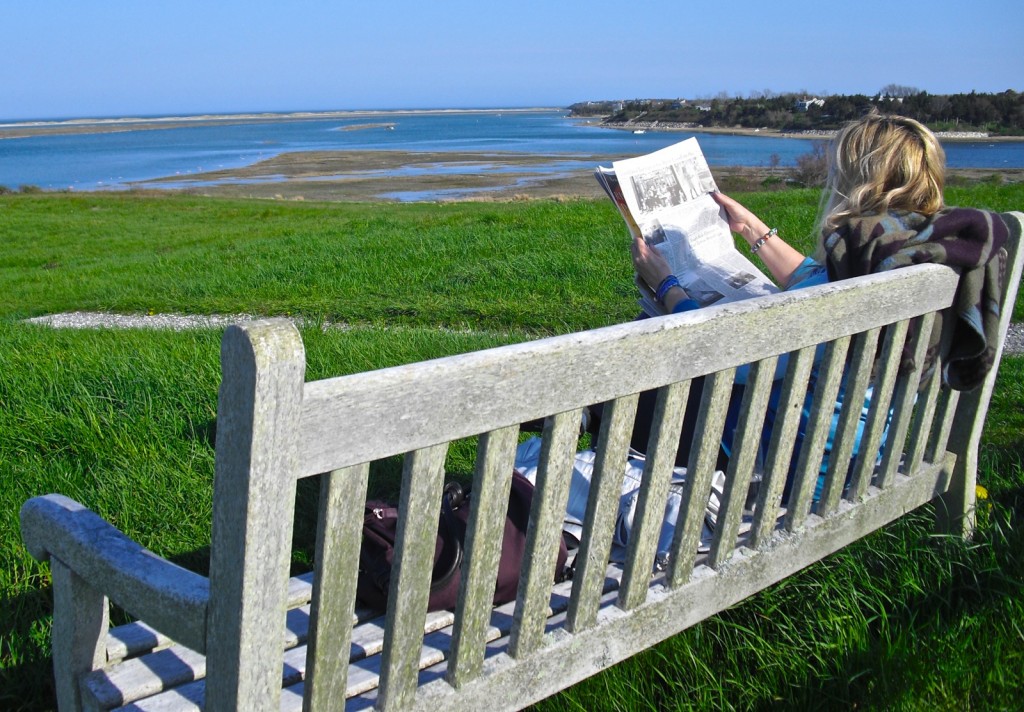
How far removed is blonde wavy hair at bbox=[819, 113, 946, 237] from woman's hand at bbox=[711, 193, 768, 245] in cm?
34

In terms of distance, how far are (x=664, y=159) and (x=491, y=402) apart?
1560mm

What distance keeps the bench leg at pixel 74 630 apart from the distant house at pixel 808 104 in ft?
200

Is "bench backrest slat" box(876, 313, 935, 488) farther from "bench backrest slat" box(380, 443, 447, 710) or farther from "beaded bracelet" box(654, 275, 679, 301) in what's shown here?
"bench backrest slat" box(380, 443, 447, 710)

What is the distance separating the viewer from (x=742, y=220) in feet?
9.27

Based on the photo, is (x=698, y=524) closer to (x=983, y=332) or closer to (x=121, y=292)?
(x=983, y=332)

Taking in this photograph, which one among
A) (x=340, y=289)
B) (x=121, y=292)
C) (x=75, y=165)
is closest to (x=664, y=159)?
(x=340, y=289)

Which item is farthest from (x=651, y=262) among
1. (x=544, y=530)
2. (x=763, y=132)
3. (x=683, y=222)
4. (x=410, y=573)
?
(x=763, y=132)

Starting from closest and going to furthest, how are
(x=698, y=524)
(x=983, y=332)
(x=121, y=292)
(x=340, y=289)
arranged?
(x=698, y=524) → (x=983, y=332) → (x=340, y=289) → (x=121, y=292)

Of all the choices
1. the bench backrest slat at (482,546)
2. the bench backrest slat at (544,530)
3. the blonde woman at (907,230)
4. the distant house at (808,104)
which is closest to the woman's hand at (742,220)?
the blonde woman at (907,230)

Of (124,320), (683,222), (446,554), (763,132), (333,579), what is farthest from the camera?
(763,132)

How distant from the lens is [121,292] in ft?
27.3

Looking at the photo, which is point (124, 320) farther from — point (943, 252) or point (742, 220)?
point (943, 252)

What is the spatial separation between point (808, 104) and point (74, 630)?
208ft

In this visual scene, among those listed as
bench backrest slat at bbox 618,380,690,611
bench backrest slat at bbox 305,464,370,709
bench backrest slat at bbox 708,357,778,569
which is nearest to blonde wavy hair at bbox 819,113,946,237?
bench backrest slat at bbox 708,357,778,569
